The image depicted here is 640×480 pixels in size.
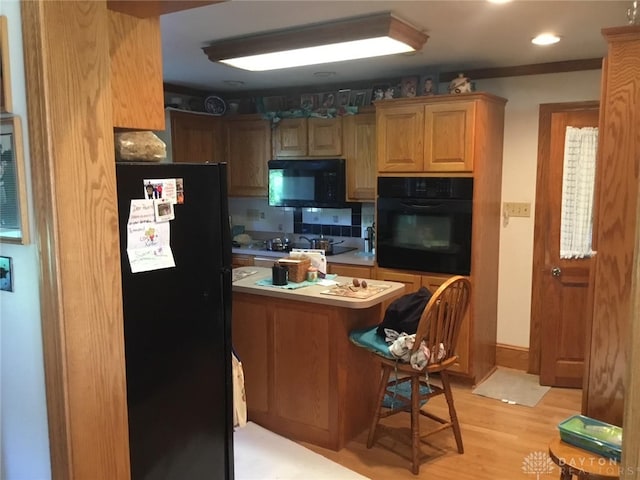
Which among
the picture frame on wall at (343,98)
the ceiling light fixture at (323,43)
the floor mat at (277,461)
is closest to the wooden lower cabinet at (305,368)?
the floor mat at (277,461)

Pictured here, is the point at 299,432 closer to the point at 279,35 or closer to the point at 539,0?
the point at 279,35

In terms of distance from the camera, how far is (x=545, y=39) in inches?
128

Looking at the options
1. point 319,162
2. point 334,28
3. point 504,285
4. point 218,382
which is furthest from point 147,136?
point 504,285

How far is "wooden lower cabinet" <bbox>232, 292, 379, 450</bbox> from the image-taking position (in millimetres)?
3066

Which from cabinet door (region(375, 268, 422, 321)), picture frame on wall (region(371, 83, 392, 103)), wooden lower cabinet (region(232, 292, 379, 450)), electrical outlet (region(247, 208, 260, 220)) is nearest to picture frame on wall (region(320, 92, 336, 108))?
picture frame on wall (region(371, 83, 392, 103))

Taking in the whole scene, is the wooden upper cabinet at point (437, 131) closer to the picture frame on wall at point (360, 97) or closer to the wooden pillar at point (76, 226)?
the picture frame on wall at point (360, 97)

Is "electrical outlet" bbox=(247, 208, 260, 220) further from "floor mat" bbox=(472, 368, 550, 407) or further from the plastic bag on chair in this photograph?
the plastic bag on chair

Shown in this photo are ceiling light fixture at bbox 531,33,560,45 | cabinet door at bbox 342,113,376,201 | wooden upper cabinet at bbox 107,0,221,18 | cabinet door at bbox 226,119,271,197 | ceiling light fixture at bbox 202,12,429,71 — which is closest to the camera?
wooden upper cabinet at bbox 107,0,221,18

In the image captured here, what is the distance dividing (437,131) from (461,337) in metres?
1.45

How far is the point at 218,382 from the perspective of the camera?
2.34 meters

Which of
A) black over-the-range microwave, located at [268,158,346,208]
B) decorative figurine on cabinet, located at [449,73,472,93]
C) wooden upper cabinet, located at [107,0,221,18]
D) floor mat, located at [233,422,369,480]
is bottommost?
floor mat, located at [233,422,369,480]

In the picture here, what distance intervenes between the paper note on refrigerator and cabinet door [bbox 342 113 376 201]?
274 cm

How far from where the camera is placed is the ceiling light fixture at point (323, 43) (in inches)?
112

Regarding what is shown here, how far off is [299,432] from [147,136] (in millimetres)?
1968
